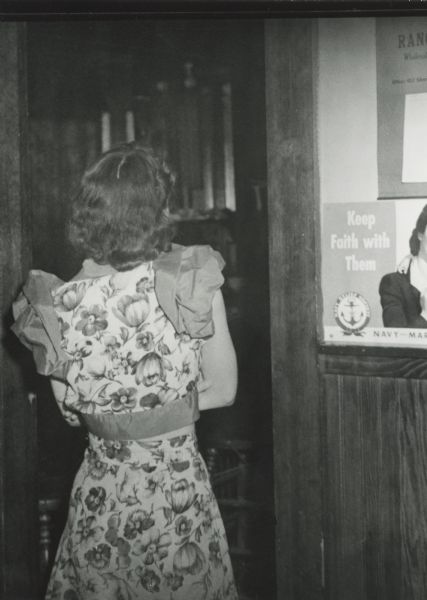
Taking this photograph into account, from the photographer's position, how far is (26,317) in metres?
1.84

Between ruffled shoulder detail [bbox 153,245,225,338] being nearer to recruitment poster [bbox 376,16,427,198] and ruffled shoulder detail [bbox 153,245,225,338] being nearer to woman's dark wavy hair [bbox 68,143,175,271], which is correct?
woman's dark wavy hair [bbox 68,143,175,271]

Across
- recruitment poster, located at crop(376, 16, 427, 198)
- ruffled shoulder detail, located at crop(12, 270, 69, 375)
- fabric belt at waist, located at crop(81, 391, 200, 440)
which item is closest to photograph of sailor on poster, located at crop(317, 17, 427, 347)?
recruitment poster, located at crop(376, 16, 427, 198)

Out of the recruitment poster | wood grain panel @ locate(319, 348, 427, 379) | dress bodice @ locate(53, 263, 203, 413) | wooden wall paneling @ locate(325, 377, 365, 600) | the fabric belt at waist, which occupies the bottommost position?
wooden wall paneling @ locate(325, 377, 365, 600)

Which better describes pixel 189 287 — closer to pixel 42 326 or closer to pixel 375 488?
pixel 42 326

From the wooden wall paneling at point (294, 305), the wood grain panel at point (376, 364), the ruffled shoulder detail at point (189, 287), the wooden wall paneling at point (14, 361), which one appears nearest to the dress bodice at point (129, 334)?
the ruffled shoulder detail at point (189, 287)

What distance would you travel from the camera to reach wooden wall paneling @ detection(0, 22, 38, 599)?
Answer: 239 centimetres

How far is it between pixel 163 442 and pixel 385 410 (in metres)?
0.71

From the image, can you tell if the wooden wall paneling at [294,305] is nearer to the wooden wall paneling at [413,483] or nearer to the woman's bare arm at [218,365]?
the wooden wall paneling at [413,483]

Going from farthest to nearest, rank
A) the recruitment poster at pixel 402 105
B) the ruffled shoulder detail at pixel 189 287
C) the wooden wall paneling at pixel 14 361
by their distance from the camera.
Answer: the wooden wall paneling at pixel 14 361, the recruitment poster at pixel 402 105, the ruffled shoulder detail at pixel 189 287

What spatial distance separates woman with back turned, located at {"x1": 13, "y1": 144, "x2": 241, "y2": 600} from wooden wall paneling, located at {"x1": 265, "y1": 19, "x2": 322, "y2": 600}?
1.35ft

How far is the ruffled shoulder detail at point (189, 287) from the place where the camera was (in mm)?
1733

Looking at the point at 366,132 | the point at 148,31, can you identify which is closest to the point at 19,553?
the point at 366,132

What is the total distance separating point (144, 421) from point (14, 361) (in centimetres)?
85

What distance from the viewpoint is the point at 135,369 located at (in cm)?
176
